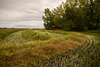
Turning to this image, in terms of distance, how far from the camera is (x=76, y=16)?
65.5 ft

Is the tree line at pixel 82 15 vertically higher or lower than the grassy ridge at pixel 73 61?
higher

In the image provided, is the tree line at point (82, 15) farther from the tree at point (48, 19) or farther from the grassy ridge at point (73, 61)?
the grassy ridge at point (73, 61)

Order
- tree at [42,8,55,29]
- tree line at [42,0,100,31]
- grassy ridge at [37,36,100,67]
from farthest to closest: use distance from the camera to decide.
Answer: tree at [42,8,55,29]
tree line at [42,0,100,31]
grassy ridge at [37,36,100,67]

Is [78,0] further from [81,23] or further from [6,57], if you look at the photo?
[6,57]

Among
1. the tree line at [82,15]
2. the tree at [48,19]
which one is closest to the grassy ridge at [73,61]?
the tree line at [82,15]

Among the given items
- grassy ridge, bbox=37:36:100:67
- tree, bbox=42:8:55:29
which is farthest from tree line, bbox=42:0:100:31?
grassy ridge, bbox=37:36:100:67

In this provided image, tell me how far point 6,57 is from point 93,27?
21.4 meters

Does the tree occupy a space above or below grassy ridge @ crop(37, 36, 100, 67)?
above

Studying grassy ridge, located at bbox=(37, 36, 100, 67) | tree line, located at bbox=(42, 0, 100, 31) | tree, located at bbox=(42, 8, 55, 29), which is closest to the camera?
grassy ridge, located at bbox=(37, 36, 100, 67)

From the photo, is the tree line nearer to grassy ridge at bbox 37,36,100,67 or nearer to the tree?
the tree

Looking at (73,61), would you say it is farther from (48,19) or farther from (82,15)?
(48,19)

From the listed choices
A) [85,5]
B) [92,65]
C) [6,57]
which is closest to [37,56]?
[6,57]

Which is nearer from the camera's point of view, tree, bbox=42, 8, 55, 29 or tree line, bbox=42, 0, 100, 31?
tree line, bbox=42, 0, 100, 31

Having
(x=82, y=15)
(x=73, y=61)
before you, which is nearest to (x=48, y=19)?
(x=82, y=15)
